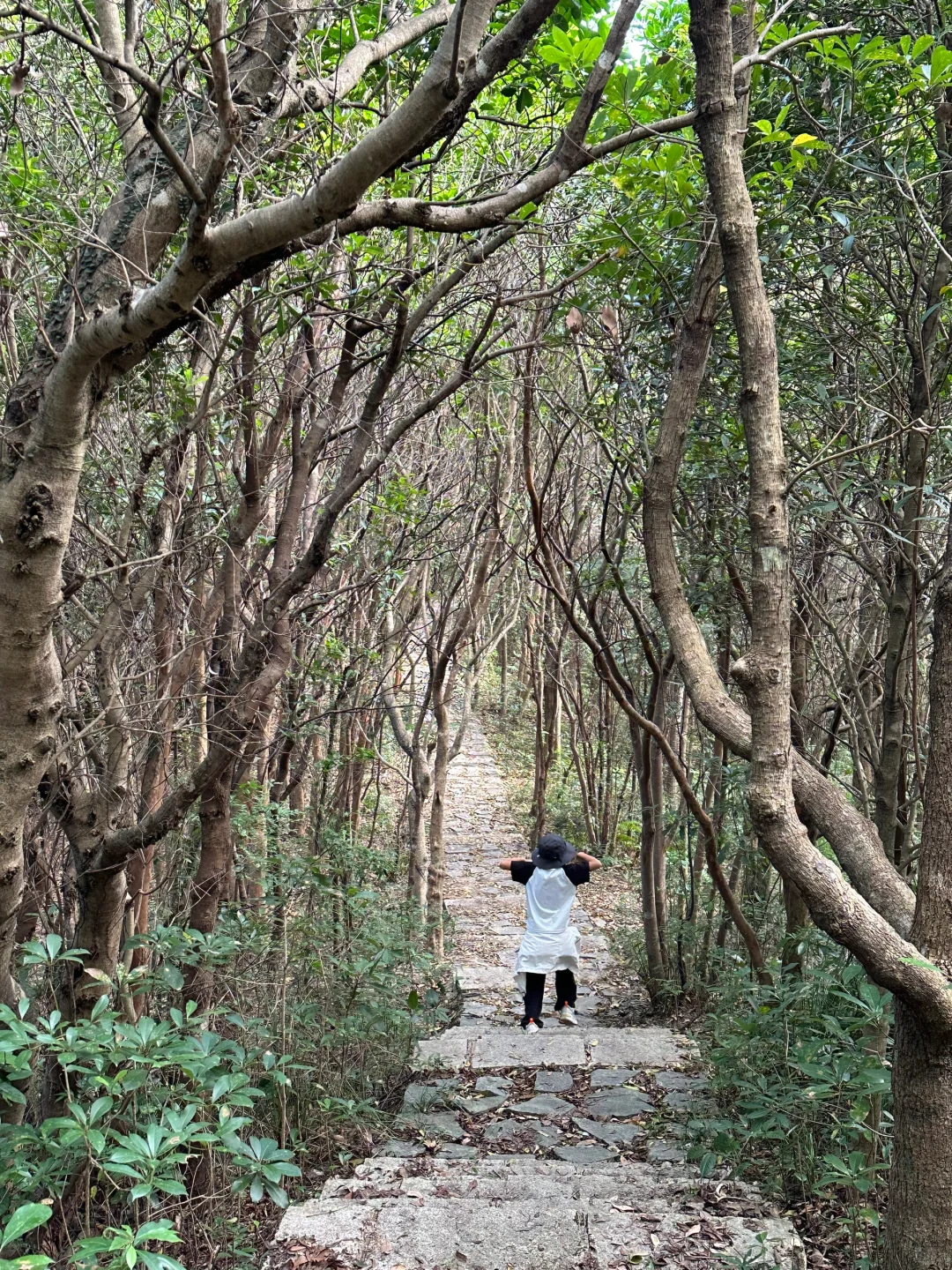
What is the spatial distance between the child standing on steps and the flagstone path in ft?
0.71

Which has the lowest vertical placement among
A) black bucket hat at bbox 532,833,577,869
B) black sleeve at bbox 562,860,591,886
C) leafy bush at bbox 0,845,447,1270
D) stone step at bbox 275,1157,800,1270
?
stone step at bbox 275,1157,800,1270

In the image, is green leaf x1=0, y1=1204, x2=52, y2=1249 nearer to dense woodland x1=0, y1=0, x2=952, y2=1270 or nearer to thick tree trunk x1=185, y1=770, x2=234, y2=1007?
dense woodland x1=0, y1=0, x2=952, y2=1270

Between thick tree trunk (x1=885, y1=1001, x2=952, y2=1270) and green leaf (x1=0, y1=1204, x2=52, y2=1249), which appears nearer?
green leaf (x1=0, y1=1204, x2=52, y2=1249)

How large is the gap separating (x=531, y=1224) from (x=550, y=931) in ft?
10.8

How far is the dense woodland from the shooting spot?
217 cm

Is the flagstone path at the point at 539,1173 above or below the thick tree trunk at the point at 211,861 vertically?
below

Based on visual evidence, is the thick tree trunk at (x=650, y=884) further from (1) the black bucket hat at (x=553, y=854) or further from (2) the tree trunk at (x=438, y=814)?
(2) the tree trunk at (x=438, y=814)

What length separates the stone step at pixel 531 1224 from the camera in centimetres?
289

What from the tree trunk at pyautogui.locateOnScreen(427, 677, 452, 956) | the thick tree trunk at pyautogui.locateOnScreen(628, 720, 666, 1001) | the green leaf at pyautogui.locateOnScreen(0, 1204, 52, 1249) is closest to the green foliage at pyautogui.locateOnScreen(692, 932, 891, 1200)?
the green leaf at pyautogui.locateOnScreen(0, 1204, 52, 1249)

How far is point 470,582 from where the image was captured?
8.12 meters

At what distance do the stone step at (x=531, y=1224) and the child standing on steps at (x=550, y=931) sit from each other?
2.71 m

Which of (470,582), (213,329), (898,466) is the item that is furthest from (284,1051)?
(470,582)

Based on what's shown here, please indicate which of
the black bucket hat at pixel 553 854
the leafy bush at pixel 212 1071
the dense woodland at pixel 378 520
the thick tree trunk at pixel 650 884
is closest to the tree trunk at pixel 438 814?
the dense woodland at pixel 378 520

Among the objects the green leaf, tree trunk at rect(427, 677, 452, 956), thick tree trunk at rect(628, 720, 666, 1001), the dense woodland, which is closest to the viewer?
the green leaf
